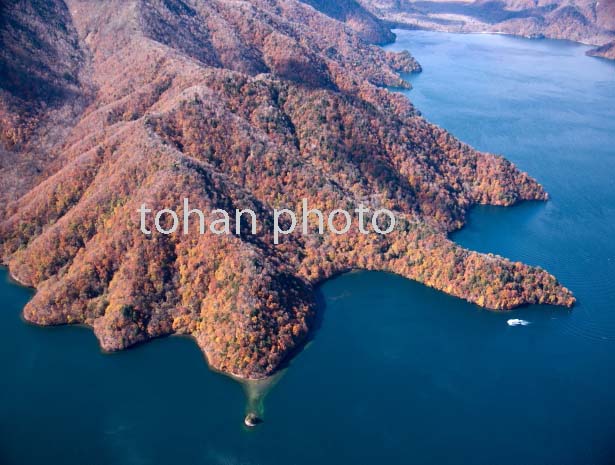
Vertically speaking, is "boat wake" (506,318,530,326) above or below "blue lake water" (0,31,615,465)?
above

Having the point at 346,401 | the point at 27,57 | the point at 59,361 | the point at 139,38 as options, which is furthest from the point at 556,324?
the point at 27,57

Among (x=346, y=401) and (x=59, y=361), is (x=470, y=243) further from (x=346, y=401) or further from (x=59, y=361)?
(x=59, y=361)

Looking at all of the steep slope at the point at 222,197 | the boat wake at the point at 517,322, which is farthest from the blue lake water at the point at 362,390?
the steep slope at the point at 222,197

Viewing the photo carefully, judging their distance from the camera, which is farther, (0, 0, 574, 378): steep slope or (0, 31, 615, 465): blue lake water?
(0, 0, 574, 378): steep slope

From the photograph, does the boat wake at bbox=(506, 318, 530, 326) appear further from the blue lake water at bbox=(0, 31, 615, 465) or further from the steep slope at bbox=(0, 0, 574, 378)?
the steep slope at bbox=(0, 0, 574, 378)

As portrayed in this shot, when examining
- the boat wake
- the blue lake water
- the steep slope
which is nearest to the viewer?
the blue lake water

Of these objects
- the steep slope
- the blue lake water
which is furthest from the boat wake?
the steep slope

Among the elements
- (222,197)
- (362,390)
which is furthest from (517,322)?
(222,197)
